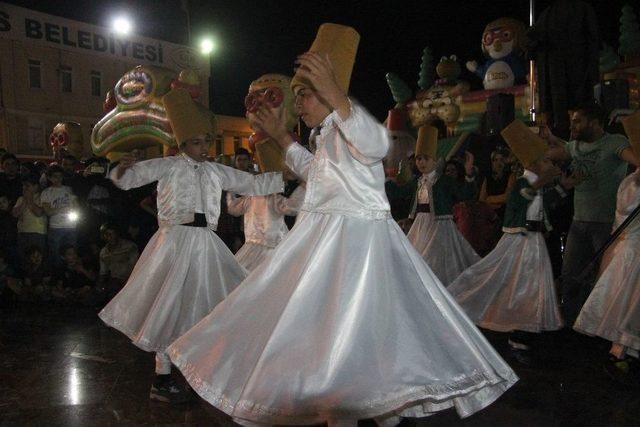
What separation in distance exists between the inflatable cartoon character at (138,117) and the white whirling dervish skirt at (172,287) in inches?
288

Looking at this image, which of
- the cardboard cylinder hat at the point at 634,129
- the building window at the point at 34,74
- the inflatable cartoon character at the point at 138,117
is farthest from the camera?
the building window at the point at 34,74

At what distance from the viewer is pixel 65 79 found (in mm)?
25531

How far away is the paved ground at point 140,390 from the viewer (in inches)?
146

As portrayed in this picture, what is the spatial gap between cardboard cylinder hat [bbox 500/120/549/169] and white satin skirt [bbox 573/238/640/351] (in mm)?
1038

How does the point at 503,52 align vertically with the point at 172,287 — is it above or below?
above

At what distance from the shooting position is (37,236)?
27.5 feet

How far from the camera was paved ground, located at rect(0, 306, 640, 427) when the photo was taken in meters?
3.71

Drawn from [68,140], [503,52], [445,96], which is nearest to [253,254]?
[503,52]

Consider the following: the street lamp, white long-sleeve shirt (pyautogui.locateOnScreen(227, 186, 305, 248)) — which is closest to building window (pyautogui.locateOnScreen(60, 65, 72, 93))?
the street lamp

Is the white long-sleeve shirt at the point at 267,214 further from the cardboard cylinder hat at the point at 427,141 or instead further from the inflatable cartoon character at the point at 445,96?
the inflatable cartoon character at the point at 445,96


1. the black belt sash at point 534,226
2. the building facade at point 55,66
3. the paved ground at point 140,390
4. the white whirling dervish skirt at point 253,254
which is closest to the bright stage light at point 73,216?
the paved ground at point 140,390

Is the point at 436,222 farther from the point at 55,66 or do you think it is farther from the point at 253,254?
the point at 55,66

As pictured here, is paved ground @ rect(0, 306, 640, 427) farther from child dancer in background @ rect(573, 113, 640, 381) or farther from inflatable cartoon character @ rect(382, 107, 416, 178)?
inflatable cartoon character @ rect(382, 107, 416, 178)

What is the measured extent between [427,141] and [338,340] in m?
4.76
